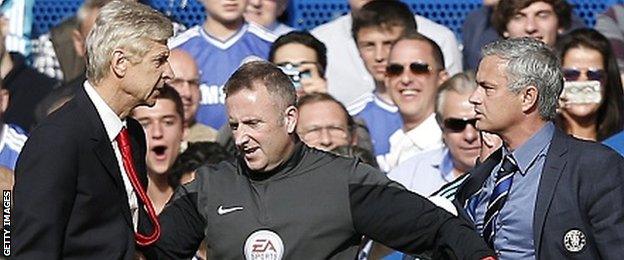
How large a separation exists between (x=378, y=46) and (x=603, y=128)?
159cm

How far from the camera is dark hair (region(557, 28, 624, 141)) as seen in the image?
331 inches

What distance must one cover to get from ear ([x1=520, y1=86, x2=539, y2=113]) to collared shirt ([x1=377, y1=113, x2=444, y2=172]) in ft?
8.47

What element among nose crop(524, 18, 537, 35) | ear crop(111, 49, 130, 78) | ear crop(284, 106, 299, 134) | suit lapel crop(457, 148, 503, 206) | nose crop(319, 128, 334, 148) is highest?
ear crop(111, 49, 130, 78)

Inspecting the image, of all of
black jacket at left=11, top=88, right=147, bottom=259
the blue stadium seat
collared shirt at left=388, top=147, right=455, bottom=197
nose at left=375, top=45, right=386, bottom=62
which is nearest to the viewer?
black jacket at left=11, top=88, right=147, bottom=259

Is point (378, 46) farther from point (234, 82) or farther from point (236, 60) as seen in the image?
point (234, 82)

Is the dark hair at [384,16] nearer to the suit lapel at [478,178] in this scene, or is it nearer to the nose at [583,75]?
the nose at [583,75]

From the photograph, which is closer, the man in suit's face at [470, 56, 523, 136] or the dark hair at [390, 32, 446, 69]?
the man in suit's face at [470, 56, 523, 136]

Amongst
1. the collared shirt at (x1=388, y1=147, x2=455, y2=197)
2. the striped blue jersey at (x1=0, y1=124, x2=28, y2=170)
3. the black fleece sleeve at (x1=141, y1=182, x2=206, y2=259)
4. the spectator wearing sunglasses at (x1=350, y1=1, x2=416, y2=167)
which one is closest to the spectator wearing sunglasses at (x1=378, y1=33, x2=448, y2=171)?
the spectator wearing sunglasses at (x1=350, y1=1, x2=416, y2=167)

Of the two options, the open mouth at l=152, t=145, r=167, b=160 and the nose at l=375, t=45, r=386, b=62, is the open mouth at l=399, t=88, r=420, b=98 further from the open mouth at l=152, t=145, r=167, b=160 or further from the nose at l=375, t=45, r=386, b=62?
the open mouth at l=152, t=145, r=167, b=160

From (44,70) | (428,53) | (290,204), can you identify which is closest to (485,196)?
(290,204)

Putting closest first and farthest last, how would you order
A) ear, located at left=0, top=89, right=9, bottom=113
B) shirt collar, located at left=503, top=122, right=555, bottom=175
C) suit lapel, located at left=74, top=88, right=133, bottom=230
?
1. suit lapel, located at left=74, top=88, right=133, bottom=230
2. shirt collar, located at left=503, top=122, right=555, bottom=175
3. ear, located at left=0, top=89, right=9, bottom=113

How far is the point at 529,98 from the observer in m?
6.38

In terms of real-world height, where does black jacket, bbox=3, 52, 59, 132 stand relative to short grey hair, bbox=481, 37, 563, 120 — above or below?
below

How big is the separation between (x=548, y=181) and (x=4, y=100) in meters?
3.87
